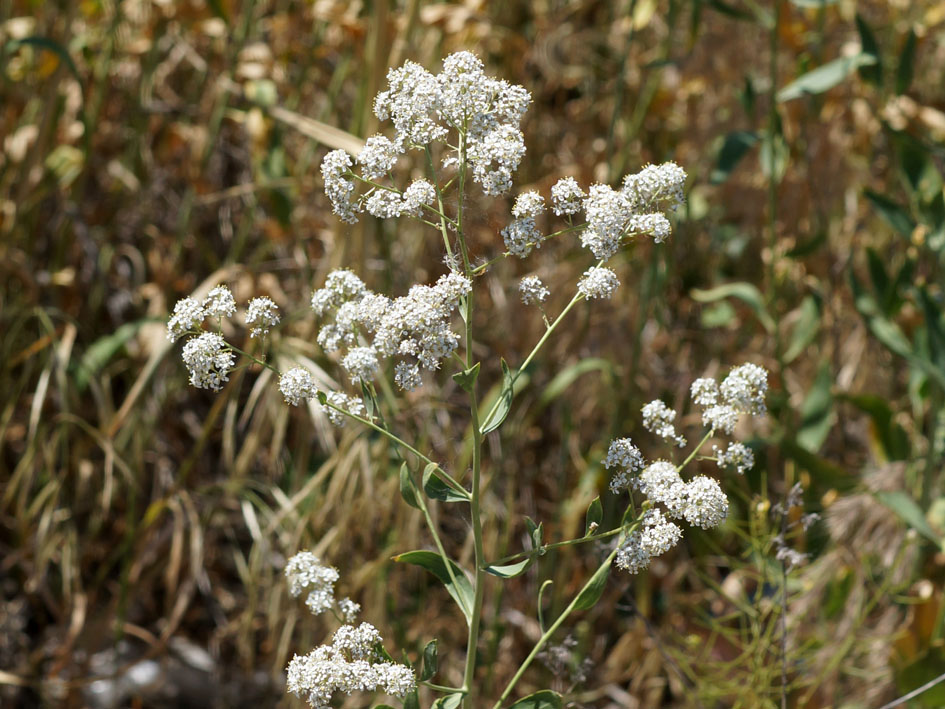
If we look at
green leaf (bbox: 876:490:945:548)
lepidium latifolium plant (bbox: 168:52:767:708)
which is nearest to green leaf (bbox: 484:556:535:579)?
lepidium latifolium plant (bbox: 168:52:767:708)

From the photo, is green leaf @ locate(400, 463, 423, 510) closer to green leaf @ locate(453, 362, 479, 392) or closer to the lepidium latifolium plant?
the lepidium latifolium plant

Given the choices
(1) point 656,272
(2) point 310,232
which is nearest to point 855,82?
(1) point 656,272

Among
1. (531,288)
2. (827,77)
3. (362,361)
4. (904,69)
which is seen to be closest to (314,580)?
(362,361)

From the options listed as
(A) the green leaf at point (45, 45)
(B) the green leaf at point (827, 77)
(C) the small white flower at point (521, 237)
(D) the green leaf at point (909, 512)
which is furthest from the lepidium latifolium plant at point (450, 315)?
(A) the green leaf at point (45, 45)

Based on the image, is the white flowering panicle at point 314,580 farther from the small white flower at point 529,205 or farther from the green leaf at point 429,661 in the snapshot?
the small white flower at point 529,205

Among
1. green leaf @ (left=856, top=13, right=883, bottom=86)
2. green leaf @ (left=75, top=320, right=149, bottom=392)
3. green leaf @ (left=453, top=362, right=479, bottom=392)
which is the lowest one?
green leaf @ (left=453, top=362, right=479, bottom=392)

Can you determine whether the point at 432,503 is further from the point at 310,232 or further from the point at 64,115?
the point at 64,115
